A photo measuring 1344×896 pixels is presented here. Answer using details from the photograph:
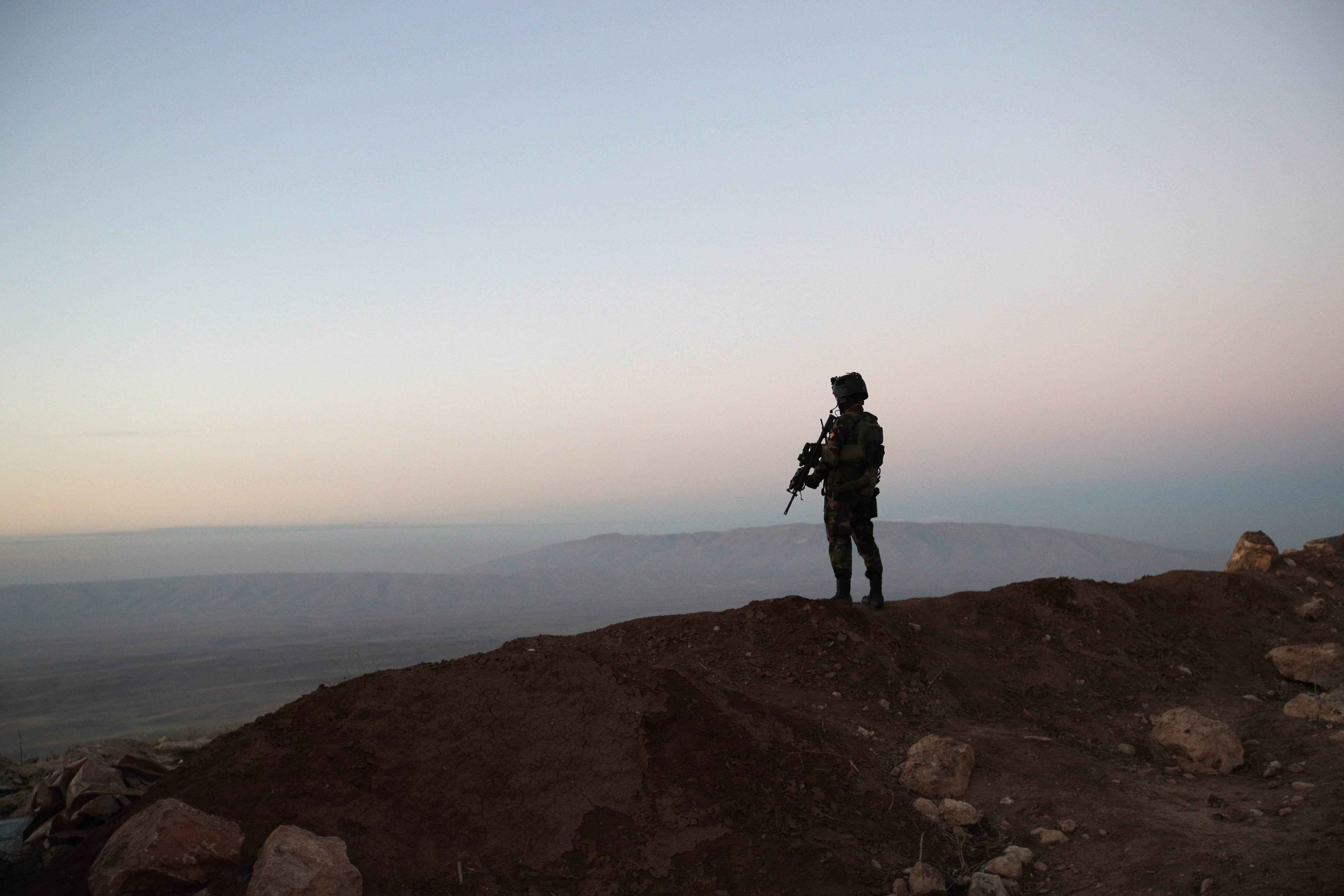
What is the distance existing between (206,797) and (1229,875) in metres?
5.72

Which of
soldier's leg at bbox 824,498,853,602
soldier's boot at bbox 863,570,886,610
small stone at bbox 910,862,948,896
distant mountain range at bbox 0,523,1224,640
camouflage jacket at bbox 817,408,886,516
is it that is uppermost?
camouflage jacket at bbox 817,408,886,516

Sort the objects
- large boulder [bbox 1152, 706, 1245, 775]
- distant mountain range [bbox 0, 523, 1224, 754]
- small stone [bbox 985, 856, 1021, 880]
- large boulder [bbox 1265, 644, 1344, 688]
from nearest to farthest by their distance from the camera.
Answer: small stone [bbox 985, 856, 1021, 880]
large boulder [bbox 1152, 706, 1245, 775]
large boulder [bbox 1265, 644, 1344, 688]
distant mountain range [bbox 0, 523, 1224, 754]

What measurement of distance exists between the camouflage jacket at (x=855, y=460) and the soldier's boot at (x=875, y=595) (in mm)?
800

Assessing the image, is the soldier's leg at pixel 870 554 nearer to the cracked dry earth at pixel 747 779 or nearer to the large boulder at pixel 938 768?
the cracked dry earth at pixel 747 779

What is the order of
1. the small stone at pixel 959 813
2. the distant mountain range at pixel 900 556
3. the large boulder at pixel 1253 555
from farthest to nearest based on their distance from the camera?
the distant mountain range at pixel 900 556
the large boulder at pixel 1253 555
the small stone at pixel 959 813

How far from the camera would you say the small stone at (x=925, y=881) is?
14.0ft

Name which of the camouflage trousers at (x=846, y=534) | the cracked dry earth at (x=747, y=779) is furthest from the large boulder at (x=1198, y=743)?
the camouflage trousers at (x=846, y=534)

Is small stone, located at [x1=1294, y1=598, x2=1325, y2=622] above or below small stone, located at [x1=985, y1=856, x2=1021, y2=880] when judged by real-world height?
above

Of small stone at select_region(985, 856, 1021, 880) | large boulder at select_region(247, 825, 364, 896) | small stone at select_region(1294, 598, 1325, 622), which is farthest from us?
small stone at select_region(1294, 598, 1325, 622)

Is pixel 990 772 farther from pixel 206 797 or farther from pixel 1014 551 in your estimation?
pixel 1014 551

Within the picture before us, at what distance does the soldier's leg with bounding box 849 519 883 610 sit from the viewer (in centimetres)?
941

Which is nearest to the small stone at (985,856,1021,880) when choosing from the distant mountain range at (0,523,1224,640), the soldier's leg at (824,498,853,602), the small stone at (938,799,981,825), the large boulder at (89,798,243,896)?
the small stone at (938,799,981,825)

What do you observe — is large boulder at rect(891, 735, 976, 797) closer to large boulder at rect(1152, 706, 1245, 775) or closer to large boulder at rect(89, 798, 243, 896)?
large boulder at rect(1152, 706, 1245, 775)

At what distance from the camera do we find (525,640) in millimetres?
7270
